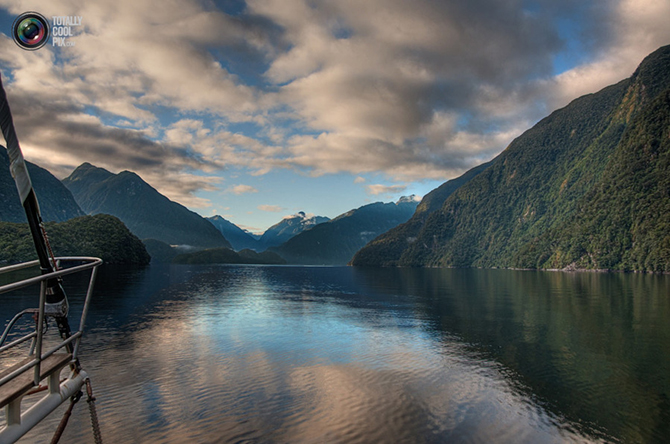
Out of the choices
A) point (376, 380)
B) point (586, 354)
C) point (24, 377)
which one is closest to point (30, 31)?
point (24, 377)

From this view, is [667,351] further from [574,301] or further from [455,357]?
[574,301]

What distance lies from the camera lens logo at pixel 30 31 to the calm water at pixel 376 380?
1537 cm

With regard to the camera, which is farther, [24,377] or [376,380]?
[376,380]

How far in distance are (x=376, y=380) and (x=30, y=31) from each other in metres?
24.0

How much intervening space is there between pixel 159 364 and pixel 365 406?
1668 cm

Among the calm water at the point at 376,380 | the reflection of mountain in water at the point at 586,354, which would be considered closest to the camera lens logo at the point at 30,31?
the calm water at the point at 376,380

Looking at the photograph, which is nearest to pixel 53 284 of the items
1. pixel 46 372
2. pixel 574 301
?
pixel 46 372

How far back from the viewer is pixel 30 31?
980 cm

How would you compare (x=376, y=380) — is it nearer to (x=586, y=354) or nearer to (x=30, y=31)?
(x=586, y=354)

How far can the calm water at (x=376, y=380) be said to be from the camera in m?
17.1

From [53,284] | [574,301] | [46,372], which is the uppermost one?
[53,284]

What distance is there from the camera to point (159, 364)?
27.4 m

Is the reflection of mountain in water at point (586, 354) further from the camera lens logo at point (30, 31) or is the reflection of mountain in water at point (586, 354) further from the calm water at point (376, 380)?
the camera lens logo at point (30, 31)

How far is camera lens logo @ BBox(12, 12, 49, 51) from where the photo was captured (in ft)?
31.4
